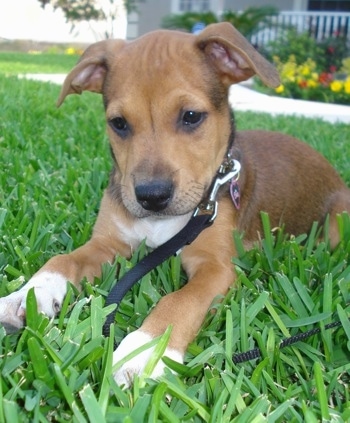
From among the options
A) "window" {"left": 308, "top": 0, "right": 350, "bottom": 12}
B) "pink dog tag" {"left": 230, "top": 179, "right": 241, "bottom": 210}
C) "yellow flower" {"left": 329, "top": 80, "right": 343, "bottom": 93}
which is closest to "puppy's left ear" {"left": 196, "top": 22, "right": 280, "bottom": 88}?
"pink dog tag" {"left": 230, "top": 179, "right": 241, "bottom": 210}

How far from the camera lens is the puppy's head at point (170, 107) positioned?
11.4 feet

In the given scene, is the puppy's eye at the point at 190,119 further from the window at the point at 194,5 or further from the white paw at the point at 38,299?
the window at the point at 194,5

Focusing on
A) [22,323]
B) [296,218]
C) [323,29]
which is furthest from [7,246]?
[323,29]

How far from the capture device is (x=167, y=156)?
3484mm

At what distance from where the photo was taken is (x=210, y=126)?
3773 millimetres

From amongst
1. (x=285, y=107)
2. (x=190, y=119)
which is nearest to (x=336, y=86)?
(x=285, y=107)

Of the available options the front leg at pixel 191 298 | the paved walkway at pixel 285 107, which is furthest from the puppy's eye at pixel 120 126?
the paved walkway at pixel 285 107

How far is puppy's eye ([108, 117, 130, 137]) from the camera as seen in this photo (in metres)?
3.73

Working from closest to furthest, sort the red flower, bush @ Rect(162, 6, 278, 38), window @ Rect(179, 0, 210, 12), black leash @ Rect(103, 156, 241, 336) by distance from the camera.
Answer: black leash @ Rect(103, 156, 241, 336) → the red flower → bush @ Rect(162, 6, 278, 38) → window @ Rect(179, 0, 210, 12)

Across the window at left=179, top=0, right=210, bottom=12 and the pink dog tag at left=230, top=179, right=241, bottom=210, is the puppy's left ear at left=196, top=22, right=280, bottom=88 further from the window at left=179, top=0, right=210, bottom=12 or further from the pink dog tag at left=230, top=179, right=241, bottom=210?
the window at left=179, top=0, right=210, bottom=12

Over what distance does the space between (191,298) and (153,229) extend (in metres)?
0.95

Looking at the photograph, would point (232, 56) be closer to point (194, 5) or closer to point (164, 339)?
point (164, 339)

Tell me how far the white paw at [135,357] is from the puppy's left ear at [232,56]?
1530mm

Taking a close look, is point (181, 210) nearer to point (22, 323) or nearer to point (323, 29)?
point (22, 323)
